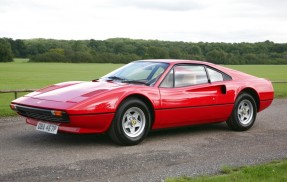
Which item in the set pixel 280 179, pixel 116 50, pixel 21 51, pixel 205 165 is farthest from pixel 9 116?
pixel 21 51

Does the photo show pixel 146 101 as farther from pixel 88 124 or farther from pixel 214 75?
pixel 214 75

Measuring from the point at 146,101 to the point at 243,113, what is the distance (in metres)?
2.50

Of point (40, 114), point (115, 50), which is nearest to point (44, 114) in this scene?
point (40, 114)

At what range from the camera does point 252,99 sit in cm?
848

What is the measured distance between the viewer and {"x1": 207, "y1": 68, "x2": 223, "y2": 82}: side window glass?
26.2 ft

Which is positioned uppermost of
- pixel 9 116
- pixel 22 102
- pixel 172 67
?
pixel 172 67

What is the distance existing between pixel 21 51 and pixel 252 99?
49521 mm

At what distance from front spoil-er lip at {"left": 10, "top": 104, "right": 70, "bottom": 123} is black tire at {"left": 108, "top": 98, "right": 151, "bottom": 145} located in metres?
0.75

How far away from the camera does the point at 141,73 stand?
7418mm

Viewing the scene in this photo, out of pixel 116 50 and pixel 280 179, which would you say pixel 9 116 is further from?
pixel 116 50

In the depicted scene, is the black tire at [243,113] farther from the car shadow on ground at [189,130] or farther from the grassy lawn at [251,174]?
the grassy lawn at [251,174]

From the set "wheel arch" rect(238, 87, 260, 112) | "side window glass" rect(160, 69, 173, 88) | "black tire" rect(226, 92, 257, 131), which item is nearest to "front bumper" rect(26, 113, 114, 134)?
"side window glass" rect(160, 69, 173, 88)

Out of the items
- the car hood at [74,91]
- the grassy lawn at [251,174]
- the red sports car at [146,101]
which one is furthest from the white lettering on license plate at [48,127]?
the grassy lawn at [251,174]

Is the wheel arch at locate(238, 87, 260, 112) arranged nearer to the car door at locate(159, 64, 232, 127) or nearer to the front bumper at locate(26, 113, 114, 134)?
the car door at locate(159, 64, 232, 127)
